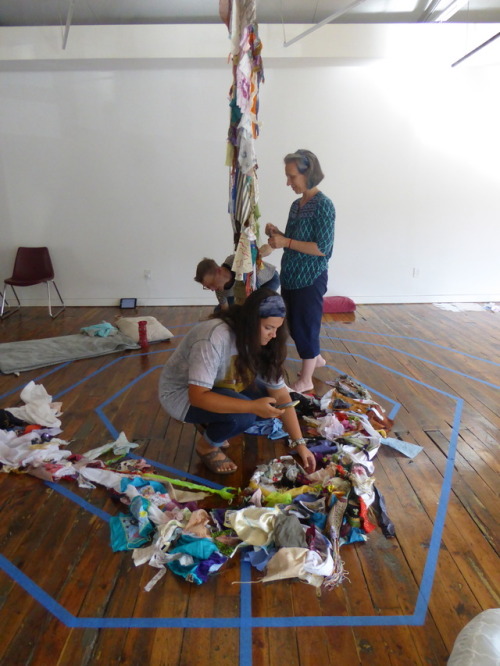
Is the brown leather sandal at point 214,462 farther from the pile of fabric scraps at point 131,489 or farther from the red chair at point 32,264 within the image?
the red chair at point 32,264

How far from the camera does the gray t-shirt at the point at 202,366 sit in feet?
6.66

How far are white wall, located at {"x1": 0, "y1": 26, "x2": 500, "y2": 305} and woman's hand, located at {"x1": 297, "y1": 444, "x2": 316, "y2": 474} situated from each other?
3.61 metres

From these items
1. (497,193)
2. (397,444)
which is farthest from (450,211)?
(397,444)

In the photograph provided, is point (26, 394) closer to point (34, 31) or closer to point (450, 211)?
point (34, 31)

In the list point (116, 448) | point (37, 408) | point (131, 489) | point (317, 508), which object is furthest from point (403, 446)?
point (37, 408)

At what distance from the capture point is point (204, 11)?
4793 millimetres

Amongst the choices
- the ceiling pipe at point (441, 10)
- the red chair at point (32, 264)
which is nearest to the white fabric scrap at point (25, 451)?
the red chair at point (32, 264)

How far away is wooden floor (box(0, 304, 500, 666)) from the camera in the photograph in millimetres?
1516

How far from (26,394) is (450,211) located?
5.05 meters

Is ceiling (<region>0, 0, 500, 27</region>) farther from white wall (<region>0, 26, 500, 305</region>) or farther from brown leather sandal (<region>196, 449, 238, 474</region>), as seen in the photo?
brown leather sandal (<region>196, 449, 238, 474</region>)

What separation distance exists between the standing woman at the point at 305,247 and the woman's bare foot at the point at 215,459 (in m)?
1.02

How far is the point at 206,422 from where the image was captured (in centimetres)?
235

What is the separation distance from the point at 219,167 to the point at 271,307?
3.89 meters

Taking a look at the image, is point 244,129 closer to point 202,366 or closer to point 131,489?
point 202,366
